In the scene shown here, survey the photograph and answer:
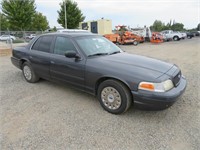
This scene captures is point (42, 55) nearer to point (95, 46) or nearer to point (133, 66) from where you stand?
point (95, 46)

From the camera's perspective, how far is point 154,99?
265cm

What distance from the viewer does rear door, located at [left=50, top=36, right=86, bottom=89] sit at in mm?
3454

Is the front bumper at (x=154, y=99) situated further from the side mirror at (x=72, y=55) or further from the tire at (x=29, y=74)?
the tire at (x=29, y=74)

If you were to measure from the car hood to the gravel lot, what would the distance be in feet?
2.70

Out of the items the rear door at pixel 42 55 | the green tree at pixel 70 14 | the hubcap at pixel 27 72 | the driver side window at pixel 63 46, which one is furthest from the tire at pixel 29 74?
the green tree at pixel 70 14

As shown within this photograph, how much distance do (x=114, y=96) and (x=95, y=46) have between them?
1333 mm

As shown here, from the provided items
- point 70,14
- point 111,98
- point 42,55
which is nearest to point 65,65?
point 42,55

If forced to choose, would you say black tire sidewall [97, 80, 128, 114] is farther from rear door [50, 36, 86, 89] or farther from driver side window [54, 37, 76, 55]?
driver side window [54, 37, 76, 55]

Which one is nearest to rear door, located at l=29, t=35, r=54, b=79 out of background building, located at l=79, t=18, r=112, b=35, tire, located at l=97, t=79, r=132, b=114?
tire, located at l=97, t=79, r=132, b=114

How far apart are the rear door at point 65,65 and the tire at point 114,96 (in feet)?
1.83

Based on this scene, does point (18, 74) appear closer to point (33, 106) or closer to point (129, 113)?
point (33, 106)

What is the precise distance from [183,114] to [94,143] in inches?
71.6

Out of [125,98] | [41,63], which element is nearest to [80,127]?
[125,98]

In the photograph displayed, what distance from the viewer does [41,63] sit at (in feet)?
14.0
